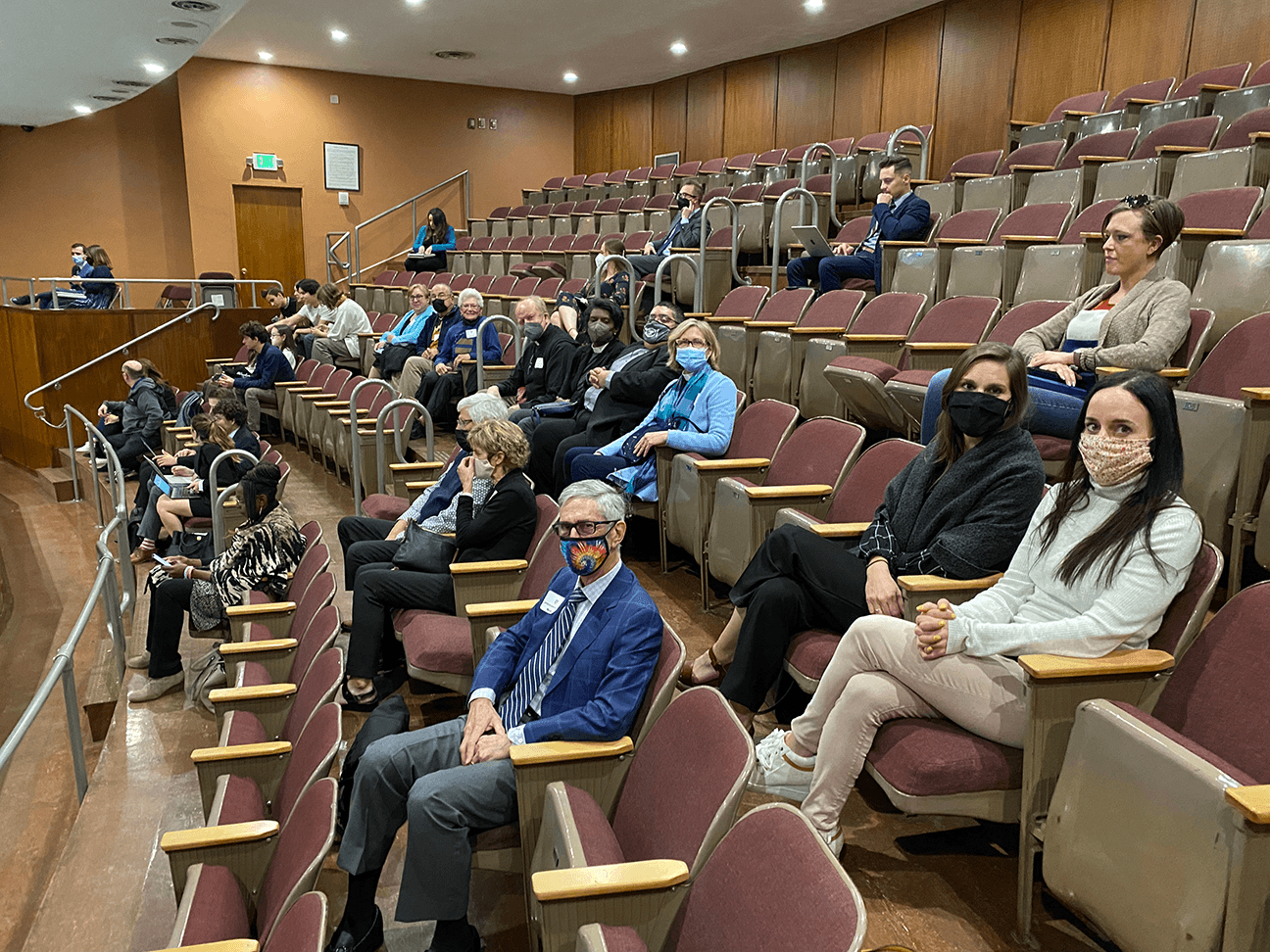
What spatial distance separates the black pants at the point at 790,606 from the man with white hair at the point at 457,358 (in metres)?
2.67

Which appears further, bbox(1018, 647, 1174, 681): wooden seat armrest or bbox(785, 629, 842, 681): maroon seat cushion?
bbox(785, 629, 842, 681): maroon seat cushion

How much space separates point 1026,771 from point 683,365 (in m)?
1.54

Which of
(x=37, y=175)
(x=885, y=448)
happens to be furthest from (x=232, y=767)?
(x=37, y=175)

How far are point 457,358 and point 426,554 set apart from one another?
7.02 ft

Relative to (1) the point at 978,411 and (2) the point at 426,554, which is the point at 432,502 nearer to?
(2) the point at 426,554

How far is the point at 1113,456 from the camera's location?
124cm

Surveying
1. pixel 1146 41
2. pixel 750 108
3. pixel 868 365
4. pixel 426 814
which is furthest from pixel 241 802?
pixel 750 108

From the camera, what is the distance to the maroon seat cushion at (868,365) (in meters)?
2.45

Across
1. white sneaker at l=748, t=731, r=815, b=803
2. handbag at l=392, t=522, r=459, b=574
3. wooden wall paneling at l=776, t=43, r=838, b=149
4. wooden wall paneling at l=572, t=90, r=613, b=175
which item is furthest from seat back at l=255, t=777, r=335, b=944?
wooden wall paneling at l=572, t=90, r=613, b=175

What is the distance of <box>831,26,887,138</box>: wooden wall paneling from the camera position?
23.0ft

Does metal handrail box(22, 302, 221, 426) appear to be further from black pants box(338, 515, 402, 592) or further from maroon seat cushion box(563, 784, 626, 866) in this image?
maroon seat cushion box(563, 784, 626, 866)

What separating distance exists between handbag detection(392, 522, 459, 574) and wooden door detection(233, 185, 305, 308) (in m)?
7.10

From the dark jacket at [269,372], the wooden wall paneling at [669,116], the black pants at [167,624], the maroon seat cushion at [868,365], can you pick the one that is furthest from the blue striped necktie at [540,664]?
the wooden wall paneling at [669,116]

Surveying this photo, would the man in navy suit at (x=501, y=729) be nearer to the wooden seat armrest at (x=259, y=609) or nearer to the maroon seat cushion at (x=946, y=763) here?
the maroon seat cushion at (x=946, y=763)
